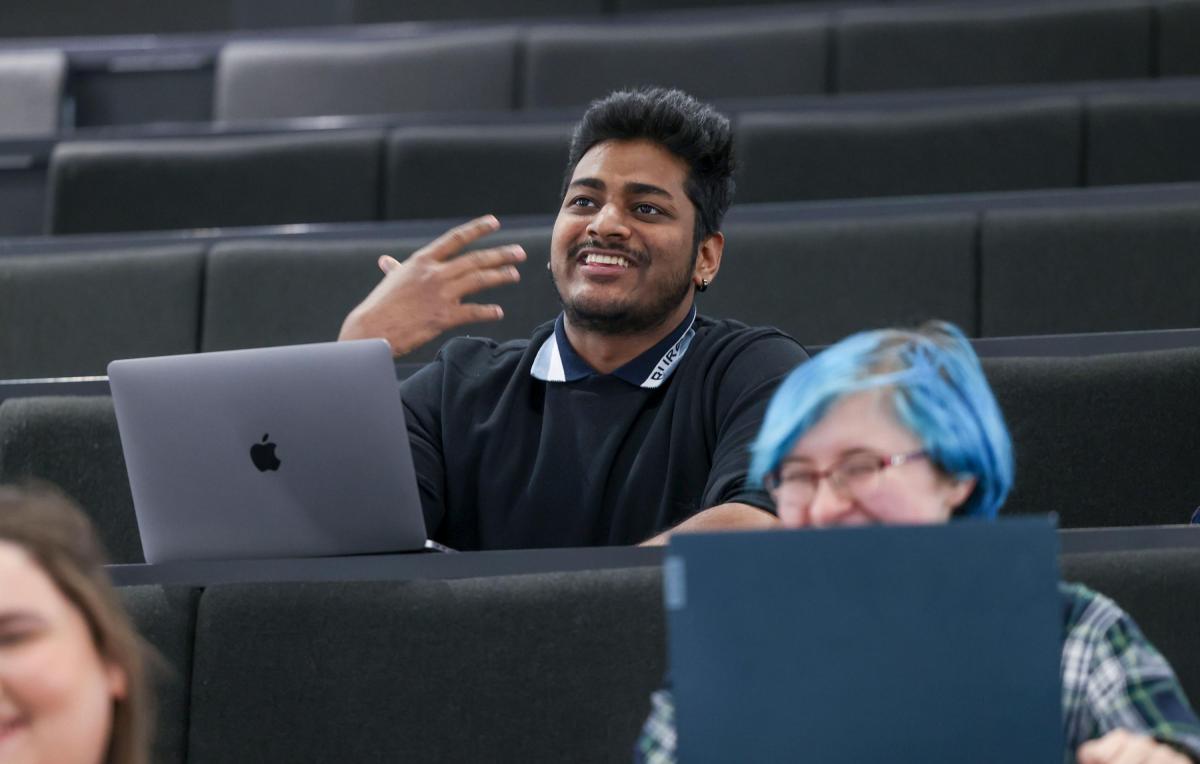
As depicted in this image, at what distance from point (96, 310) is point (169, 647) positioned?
3.25ft

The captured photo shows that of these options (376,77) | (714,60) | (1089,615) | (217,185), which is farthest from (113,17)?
(1089,615)

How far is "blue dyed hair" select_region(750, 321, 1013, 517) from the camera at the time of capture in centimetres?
90

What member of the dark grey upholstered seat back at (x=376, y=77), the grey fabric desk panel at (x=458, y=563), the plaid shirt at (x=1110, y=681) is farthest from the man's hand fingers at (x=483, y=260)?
the dark grey upholstered seat back at (x=376, y=77)

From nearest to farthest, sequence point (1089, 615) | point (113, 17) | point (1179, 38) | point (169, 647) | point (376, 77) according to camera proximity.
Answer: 1. point (1089, 615)
2. point (169, 647)
3. point (1179, 38)
4. point (376, 77)
5. point (113, 17)

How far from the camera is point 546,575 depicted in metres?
1.15

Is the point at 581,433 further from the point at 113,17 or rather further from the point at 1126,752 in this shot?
the point at 113,17

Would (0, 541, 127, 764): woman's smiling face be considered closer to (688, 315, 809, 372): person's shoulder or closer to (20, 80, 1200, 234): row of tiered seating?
(688, 315, 809, 372): person's shoulder

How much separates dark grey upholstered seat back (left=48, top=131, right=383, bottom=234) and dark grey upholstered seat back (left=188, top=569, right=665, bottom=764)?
136cm

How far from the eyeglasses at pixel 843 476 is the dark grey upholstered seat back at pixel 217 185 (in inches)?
64.5

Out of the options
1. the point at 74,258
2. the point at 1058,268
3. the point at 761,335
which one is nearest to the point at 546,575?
the point at 761,335

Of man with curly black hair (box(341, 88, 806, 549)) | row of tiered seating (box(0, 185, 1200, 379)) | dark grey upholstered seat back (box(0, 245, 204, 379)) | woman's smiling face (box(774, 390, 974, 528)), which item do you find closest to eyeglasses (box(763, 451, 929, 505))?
woman's smiling face (box(774, 390, 974, 528))

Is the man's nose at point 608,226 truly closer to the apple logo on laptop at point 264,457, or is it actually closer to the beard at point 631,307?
the beard at point 631,307

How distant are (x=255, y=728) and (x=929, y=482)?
20.6 inches

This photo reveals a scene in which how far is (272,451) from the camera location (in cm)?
125
